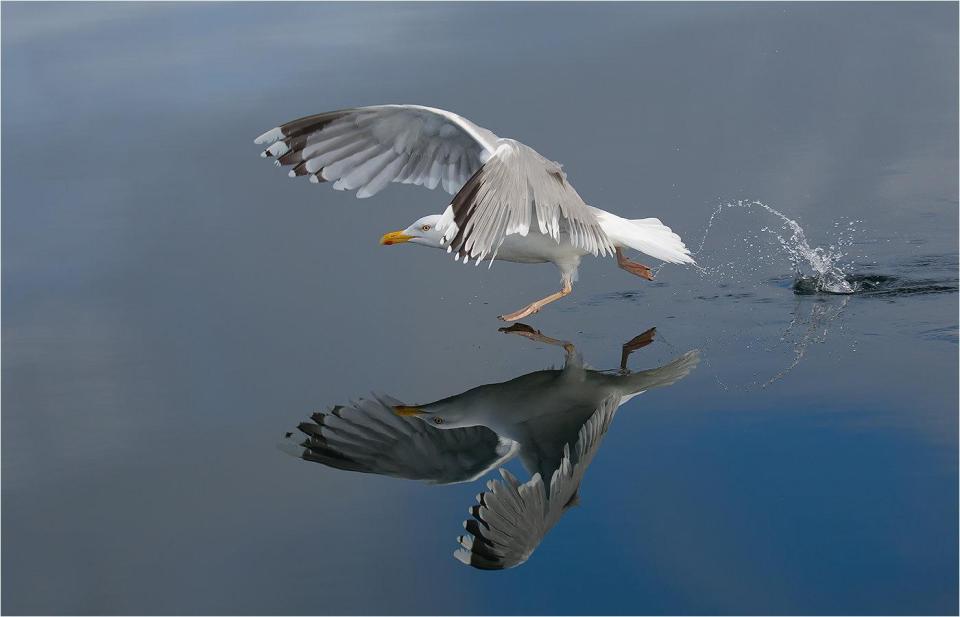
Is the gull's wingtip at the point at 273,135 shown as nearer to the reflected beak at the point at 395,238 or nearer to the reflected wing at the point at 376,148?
the reflected wing at the point at 376,148

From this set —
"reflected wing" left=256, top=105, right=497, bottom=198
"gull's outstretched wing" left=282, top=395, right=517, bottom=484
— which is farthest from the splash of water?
"gull's outstretched wing" left=282, top=395, right=517, bottom=484

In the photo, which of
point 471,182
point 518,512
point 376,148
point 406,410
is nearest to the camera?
point 518,512

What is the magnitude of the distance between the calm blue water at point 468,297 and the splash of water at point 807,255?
0.05 m

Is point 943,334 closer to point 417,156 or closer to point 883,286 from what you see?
point 883,286

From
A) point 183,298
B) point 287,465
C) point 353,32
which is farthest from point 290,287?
point 353,32

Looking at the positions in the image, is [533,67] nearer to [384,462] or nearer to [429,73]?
[429,73]

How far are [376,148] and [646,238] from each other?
1.29 metres

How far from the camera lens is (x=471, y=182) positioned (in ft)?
14.9

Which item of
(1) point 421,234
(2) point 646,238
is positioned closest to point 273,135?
(1) point 421,234

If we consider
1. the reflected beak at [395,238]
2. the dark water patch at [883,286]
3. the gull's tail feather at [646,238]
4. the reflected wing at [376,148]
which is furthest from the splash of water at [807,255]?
the reflected beak at [395,238]

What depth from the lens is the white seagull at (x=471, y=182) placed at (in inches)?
180

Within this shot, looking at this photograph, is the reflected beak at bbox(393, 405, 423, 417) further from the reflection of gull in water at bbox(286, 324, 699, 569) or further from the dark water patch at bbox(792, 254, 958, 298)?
the dark water patch at bbox(792, 254, 958, 298)

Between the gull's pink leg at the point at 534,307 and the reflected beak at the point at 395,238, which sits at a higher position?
the reflected beak at the point at 395,238

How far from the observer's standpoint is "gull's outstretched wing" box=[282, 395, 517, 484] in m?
4.01
